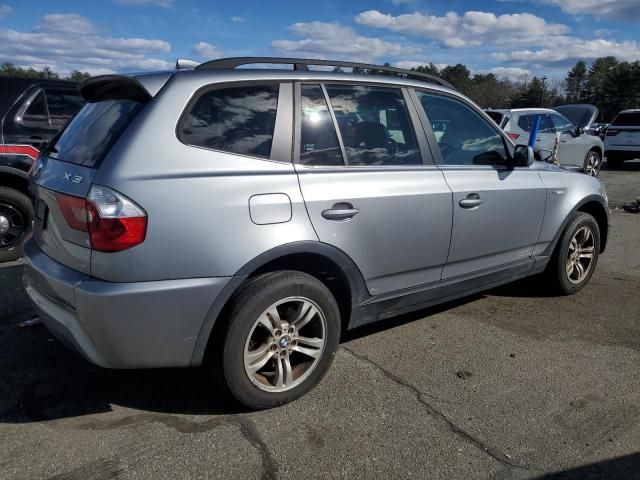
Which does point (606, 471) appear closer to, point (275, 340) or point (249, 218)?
point (275, 340)

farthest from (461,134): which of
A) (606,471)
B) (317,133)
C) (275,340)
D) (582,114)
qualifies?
(582,114)

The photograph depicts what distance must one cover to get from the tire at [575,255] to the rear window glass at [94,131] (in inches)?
145

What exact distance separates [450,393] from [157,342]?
1692 millimetres

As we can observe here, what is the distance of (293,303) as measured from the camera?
3010 mm

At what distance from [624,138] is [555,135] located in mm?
5270

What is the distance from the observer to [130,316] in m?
2.52

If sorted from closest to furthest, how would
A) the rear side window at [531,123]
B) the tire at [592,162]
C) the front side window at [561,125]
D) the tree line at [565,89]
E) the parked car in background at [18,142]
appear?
the parked car in background at [18,142], the rear side window at [531,123], the front side window at [561,125], the tire at [592,162], the tree line at [565,89]

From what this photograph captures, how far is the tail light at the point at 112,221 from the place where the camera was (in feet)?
8.14

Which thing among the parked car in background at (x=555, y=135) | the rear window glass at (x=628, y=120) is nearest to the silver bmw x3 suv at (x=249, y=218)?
the parked car in background at (x=555, y=135)

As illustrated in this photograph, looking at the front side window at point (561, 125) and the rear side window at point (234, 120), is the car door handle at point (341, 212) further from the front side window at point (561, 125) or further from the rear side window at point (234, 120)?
the front side window at point (561, 125)

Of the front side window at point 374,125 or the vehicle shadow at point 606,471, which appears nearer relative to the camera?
the vehicle shadow at point 606,471

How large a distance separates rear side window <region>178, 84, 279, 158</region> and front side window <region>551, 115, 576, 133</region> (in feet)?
38.2

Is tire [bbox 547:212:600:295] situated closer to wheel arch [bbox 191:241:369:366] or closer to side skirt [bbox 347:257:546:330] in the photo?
side skirt [bbox 347:257:546:330]

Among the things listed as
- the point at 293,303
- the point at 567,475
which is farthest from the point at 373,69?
the point at 567,475
